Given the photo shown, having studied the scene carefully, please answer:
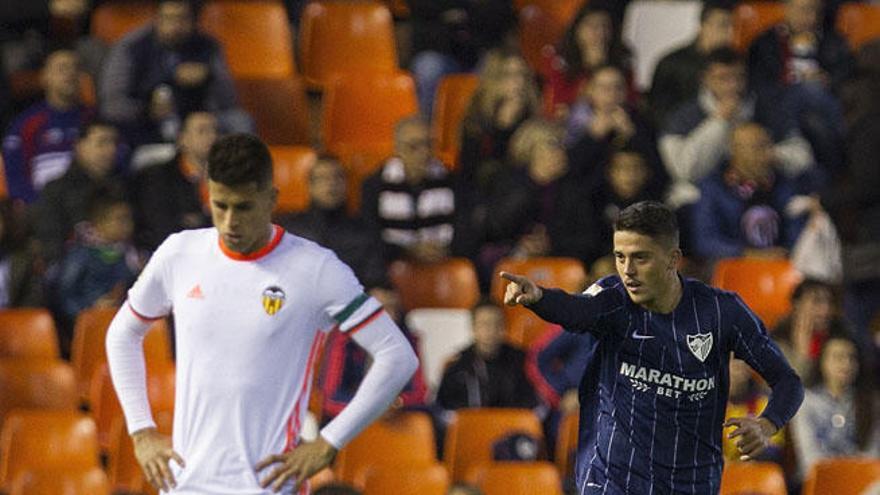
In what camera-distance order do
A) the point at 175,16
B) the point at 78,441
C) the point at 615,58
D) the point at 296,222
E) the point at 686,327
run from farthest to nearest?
1. the point at 615,58
2. the point at 175,16
3. the point at 296,222
4. the point at 78,441
5. the point at 686,327

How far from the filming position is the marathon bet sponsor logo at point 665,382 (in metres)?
6.38

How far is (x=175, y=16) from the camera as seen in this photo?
12.8 m

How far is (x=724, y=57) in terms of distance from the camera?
12914mm

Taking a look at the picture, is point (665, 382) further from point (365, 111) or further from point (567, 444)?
point (365, 111)

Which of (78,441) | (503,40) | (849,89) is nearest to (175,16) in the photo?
(503,40)

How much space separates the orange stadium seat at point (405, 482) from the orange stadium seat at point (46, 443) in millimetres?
1393

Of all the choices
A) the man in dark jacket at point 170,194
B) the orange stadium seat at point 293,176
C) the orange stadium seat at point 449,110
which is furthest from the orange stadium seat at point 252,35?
the man in dark jacket at point 170,194

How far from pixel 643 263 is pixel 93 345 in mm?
5283

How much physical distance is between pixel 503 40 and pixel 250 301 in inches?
322

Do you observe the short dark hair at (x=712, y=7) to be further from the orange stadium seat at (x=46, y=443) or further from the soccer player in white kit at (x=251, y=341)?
the soccer player in white kit at (x=251, y=341)

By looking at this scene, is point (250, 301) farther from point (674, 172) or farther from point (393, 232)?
point (674, 172)

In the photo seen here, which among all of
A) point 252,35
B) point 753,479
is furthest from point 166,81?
point 753,479

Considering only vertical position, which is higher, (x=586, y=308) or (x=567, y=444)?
(x=586, y=308)

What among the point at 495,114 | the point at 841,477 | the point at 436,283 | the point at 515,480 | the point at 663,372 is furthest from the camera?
the point at 495,114
